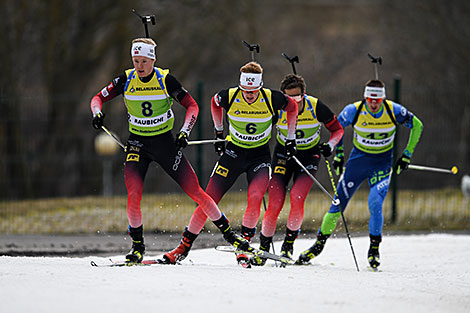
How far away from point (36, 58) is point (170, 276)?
17.8 meters

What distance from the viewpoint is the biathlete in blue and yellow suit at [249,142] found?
9609mm

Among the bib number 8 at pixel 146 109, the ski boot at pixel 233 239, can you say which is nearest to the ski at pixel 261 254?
the ski boot at pixel 233 239

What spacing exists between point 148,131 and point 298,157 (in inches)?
84.5

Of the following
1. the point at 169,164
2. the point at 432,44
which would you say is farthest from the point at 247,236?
the point at 432,44

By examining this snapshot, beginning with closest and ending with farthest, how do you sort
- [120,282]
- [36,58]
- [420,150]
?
[120,282], [420,150], [36,58]

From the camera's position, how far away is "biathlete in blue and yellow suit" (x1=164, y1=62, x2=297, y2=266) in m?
9.61

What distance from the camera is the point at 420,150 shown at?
16062mm

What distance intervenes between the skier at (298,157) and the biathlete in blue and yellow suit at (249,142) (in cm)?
36

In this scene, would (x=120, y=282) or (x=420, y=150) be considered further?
(x=420, y=150)

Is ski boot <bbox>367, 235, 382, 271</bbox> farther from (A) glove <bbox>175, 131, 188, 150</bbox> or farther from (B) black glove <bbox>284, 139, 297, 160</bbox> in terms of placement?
(A) glove <bbox>175, 131, 188, 150</bbox>

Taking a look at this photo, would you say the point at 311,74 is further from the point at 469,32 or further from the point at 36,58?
the point at 36,58

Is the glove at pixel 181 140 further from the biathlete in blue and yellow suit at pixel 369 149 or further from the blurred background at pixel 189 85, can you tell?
the blurred background at pixel 189 85

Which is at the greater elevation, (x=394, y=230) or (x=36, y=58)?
(x=36, y=58)

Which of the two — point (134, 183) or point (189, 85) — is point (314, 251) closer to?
point (134, 183)
